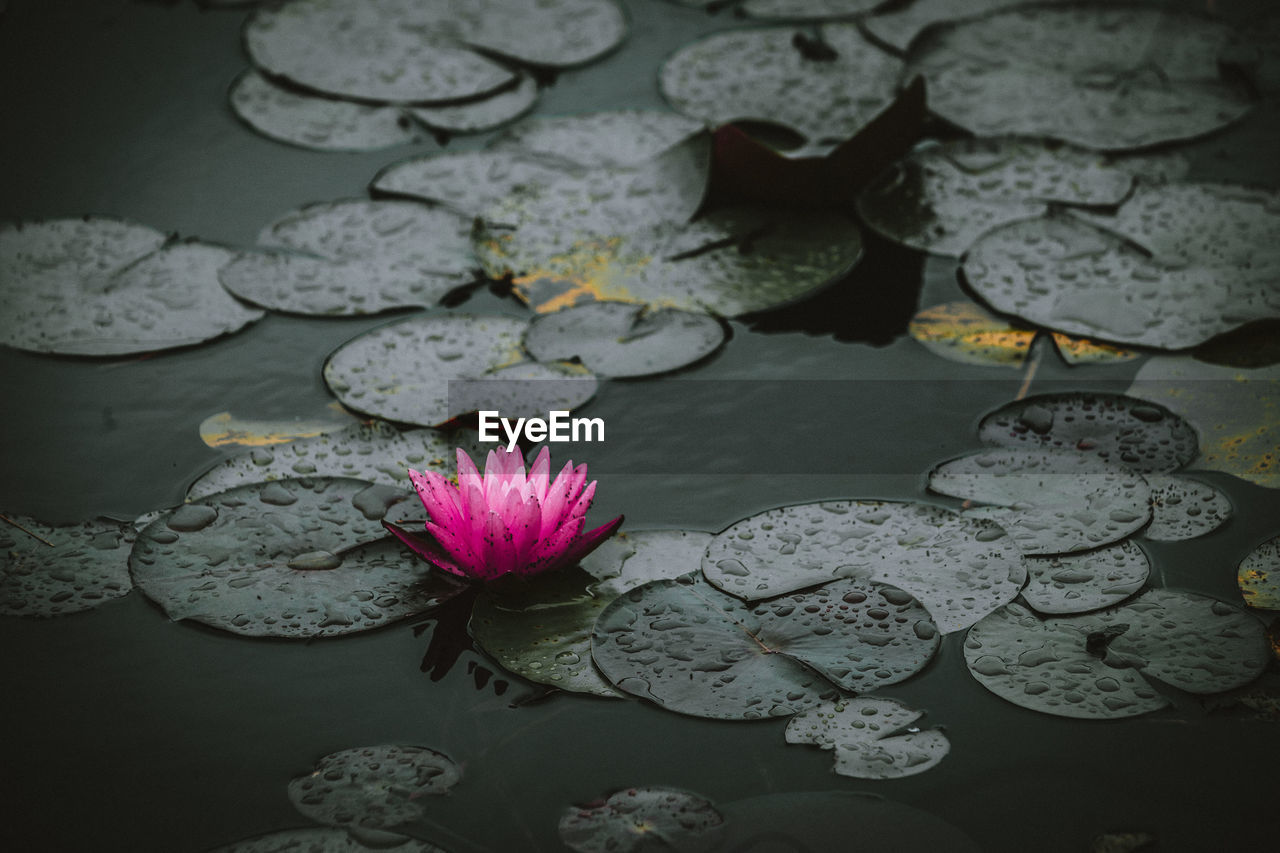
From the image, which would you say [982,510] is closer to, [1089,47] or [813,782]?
[813,782]

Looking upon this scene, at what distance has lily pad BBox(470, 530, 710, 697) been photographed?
1668 mm

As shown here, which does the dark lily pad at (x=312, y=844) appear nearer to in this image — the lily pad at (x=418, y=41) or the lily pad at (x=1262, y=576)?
the lily pad at (x=1262, y=576)

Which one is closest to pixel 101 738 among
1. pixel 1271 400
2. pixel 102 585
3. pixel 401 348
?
pixel 102 585

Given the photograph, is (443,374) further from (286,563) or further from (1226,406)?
(1226,406)

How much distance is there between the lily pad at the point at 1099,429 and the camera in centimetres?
203

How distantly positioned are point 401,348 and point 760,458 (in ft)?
2.40

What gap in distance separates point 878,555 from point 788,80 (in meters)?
1.74

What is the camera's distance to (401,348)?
7.48 ft

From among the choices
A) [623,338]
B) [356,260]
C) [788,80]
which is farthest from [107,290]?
[788,80]

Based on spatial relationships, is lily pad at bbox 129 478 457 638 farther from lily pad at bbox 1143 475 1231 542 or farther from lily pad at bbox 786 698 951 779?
lily pad at bbox 1143 475 1231 542

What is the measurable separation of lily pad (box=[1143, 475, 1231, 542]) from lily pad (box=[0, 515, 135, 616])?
161 centimetres

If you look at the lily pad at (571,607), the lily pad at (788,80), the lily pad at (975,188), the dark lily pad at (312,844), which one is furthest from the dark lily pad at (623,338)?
the dark lily pad at (312,844)

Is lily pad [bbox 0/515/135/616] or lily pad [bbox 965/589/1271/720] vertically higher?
lily pad [bbox 965/589/1271/720]

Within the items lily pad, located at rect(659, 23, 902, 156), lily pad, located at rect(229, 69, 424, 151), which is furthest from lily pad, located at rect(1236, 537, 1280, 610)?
lily pad, located at rect(229, 69, 424, 151)
